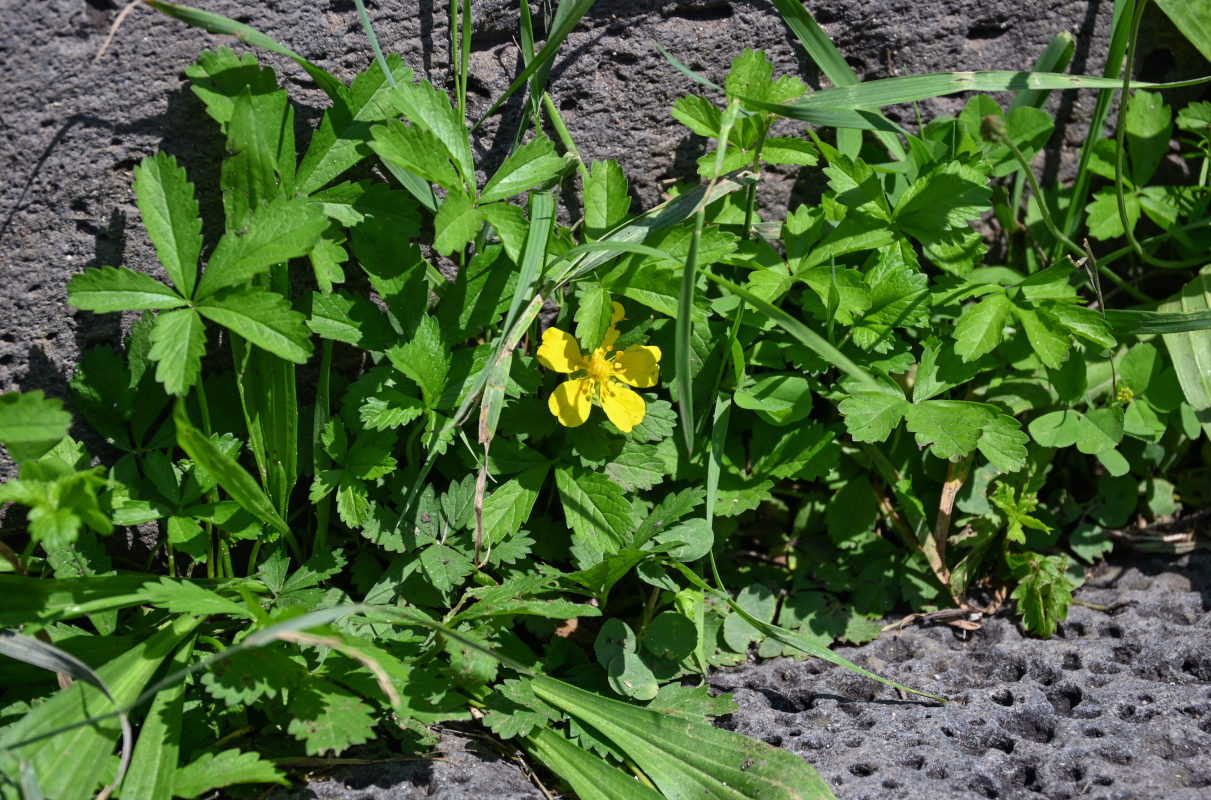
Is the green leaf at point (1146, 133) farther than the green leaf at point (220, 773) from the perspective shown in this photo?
Yes

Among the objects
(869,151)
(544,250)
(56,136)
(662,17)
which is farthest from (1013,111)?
(56,136)

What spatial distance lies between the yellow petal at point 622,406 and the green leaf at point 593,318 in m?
0.13

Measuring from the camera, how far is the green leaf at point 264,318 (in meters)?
1.81

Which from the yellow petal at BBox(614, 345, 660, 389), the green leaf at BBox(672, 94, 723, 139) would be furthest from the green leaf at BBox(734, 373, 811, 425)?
the green leaf at BBox(672, 94, 723, 139)

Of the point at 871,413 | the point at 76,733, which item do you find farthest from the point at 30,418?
the point at 871,413

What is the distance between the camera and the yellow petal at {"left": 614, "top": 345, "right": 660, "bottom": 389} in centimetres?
218

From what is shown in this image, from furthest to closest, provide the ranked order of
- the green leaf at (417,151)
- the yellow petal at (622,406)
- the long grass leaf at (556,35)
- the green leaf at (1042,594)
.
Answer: the green leaf at (1042,594)
the yellow petal at (622,406)
the long grass leaf at (556,35)
the green leaf at (417,151)

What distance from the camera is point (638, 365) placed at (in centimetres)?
220

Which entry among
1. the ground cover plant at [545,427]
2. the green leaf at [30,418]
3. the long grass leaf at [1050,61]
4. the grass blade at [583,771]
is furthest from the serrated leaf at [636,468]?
the long grass leaf at [1050,61]

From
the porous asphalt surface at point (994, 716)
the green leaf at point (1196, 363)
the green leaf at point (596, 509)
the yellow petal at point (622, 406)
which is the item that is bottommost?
the porous asphalt surface at point (994, 716)

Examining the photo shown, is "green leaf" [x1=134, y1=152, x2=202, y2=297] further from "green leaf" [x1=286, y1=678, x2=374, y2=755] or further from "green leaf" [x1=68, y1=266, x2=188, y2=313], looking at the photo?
"green leaf" [x1=286, y1=678, x2=374, y2=755]

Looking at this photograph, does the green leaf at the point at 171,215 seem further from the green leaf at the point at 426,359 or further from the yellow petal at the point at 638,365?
the yellow petal at the point at 638,365

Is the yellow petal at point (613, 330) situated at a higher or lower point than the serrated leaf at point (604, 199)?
lower

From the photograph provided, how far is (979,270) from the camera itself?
105 inches
